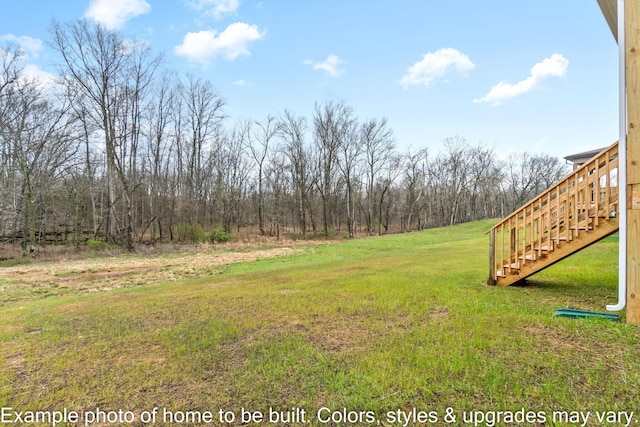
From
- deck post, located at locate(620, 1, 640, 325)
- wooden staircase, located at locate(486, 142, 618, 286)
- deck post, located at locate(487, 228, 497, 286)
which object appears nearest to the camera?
deck post, located at locate(620, 1, 640, 325)

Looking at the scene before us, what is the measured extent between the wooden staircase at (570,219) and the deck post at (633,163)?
2.91 feet

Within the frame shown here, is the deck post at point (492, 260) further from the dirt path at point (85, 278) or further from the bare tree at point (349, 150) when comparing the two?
the bare tree at point (349, 150)

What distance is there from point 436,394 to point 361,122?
112ft

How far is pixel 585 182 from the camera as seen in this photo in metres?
4.84

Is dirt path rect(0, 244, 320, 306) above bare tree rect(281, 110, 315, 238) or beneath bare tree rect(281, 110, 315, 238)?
beneath

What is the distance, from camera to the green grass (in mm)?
2508

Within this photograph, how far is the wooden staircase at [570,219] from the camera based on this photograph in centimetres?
465

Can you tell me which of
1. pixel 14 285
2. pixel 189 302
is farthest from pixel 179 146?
pixel 189 302

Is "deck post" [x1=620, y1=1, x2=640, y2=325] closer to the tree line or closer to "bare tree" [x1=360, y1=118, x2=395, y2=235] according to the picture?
the tree line

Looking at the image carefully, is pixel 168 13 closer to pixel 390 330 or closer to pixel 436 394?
pixel 390 330

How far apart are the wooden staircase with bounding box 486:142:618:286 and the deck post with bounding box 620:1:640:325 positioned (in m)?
0.89

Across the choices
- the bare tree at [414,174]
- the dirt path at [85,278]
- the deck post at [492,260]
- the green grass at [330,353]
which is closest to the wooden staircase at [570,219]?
the deck post at [492,260]

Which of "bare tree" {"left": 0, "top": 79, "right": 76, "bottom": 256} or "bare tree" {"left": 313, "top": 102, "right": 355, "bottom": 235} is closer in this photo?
"bare tree" {"left": 0, "top": 79, "right": 76, "bottom": 256}

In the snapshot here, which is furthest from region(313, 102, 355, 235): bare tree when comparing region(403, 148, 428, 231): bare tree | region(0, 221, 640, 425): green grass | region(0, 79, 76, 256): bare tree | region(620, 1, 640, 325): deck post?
region(620, 1, 640, 325): deck post
